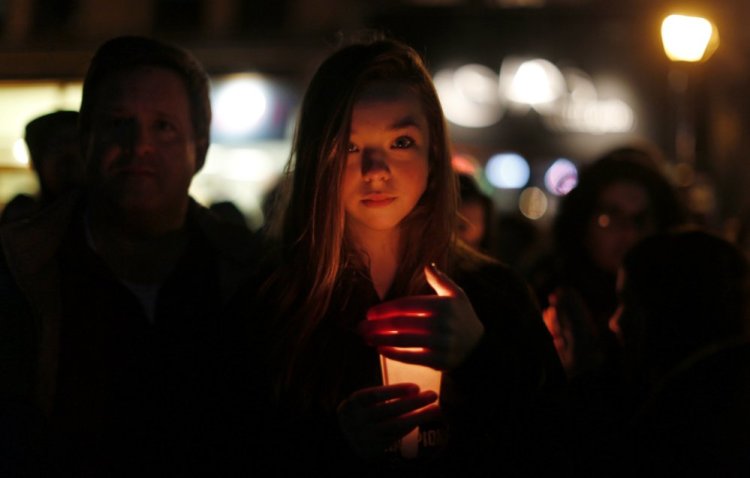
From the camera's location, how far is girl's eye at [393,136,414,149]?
207 cm

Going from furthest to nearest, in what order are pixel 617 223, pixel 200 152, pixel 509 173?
pixel 509 173, pixel 617 223, pixel 200 152

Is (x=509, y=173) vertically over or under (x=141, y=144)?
under

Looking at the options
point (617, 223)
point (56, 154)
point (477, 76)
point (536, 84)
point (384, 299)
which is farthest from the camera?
point (536, 84)

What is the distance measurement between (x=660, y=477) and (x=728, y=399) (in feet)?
0.85

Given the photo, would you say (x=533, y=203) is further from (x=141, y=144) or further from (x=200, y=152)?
(x=141, y=144)

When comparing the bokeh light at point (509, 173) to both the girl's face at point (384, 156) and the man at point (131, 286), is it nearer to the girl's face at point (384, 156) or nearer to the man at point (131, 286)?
the man at point (131, 286)

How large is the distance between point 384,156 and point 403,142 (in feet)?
0.22

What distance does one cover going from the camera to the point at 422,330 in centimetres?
177

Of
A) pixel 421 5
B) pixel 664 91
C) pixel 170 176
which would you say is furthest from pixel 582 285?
pixel 664 91

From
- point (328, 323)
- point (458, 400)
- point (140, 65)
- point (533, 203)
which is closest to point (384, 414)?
point (458, 400)

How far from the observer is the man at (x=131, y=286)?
216 cm

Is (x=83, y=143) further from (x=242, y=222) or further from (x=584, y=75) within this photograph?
(x=584, y=75)

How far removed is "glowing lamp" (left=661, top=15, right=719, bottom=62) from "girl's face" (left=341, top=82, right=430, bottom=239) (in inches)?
297

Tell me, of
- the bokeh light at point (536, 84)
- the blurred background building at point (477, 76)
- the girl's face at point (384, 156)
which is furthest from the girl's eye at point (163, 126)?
the bokeh light at point (536, 84)
